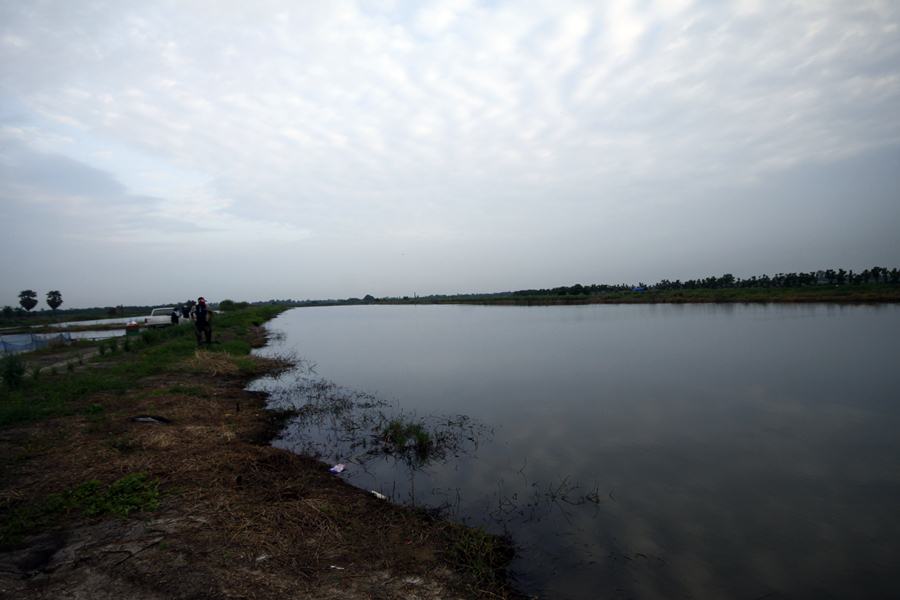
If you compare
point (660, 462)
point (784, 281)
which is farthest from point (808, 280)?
point (660, 462)

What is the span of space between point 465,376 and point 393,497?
8485mm

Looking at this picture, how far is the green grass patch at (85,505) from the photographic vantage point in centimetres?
424

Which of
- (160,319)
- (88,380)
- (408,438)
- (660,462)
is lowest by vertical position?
(660,462)

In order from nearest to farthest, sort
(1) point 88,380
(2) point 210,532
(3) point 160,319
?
(2) point 210,532
(1) point 88,380
(3) point 160,319

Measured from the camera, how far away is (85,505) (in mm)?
4727

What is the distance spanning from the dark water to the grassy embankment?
912 mm

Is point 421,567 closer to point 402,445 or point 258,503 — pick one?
point 258,503

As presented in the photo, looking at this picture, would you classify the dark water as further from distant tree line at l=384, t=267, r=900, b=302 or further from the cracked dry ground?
distant tree line at l=384, t=267, r=900, b=302

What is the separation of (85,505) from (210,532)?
5.43ft

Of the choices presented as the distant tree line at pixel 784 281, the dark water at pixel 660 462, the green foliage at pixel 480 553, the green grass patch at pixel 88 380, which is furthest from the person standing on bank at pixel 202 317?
the distant tree line at pixel 784 281

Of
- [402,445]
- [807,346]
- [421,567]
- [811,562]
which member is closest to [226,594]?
[421,567]

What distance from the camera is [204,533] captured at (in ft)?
13.8

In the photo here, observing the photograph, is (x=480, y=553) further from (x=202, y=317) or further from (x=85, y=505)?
(x=202, y=317)

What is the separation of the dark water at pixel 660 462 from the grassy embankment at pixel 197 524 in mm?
912
